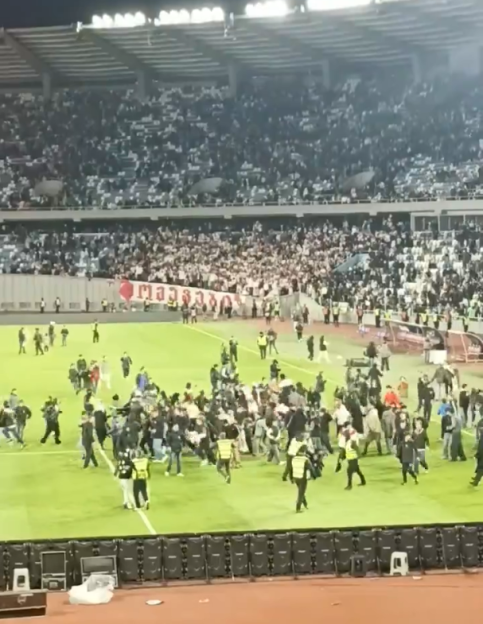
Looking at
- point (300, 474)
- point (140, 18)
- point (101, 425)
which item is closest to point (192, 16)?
point (140, 18)

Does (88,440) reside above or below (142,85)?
below

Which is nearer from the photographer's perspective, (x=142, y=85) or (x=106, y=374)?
(x=106, y=374)

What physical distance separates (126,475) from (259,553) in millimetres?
3474

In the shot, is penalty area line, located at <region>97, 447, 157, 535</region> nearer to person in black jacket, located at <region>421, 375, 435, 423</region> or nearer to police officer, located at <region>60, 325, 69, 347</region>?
police officer, located at <region>60, 325, 69, 347</region>

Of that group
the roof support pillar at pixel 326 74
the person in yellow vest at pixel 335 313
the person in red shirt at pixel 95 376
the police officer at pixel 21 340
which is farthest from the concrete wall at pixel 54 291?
the roof support pillar at pixel 326 74

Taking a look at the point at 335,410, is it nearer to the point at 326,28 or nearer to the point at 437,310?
the point at 437,310

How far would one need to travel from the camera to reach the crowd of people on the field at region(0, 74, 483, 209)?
37344 mm

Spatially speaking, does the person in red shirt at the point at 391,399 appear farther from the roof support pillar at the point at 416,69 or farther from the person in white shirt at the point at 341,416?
the roof support pillar at the point at 416,69

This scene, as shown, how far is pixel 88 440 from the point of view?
2361 centimetres

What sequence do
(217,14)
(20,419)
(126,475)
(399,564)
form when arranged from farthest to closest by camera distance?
1. (217,14)
2. (20,419)
3. (126,475)
4. (399,564)

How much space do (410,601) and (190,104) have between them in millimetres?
25848

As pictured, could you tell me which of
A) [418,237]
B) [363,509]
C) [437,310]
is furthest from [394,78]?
[363,509]

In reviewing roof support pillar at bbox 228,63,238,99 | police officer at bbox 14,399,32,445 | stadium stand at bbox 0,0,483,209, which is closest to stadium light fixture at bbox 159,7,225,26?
stadium stand at bbox 0,0,483,209

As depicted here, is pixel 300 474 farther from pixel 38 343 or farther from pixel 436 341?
pixel 38 343
